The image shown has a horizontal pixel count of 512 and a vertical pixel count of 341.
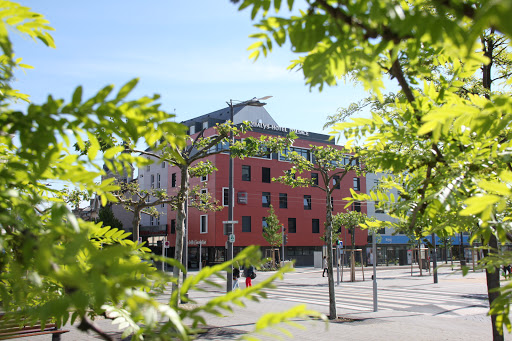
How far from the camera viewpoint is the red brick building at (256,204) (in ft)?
178

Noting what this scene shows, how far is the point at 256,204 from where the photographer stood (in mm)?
56875

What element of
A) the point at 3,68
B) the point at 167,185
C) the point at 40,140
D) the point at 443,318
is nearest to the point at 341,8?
the point at 40,140

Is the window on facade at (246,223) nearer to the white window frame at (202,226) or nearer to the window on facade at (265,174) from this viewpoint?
the white window frame at (202,226)

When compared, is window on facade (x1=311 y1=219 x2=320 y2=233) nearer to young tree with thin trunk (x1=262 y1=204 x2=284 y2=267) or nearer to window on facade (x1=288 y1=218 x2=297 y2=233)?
window on facade (x1=288 y1=218 x2=297 y2=233)

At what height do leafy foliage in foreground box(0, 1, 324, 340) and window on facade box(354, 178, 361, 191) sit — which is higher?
window on facade box(354, 178, 361, 191)

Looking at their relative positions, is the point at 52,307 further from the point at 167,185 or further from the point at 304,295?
the point at 167,185

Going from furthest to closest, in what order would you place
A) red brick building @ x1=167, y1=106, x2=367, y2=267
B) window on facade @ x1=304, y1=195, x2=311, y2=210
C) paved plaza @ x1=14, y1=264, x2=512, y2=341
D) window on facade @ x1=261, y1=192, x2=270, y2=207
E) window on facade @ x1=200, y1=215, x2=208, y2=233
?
1. window on facade @ x1=304, y1=195, x2=311, y2=210
2. window on facade @ x1=261, y1=192, x2=270, y2=207
3. window on facade @ x1=200, y1=215, x2=208, y2=233
4. red brick building @ x1=167, y1=106, x2=367, y2=267
5. paved plaza @ x1=14, y1=264, x2=512, y2=341

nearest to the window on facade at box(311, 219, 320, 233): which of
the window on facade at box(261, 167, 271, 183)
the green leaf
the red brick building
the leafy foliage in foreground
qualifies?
the red brick building

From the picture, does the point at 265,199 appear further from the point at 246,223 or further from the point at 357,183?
the point at 357,183

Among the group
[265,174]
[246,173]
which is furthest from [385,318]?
[265,174]

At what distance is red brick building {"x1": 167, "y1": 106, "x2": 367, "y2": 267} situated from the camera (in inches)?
2140

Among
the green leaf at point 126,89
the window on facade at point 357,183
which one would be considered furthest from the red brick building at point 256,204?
the green leaf at point 126,89

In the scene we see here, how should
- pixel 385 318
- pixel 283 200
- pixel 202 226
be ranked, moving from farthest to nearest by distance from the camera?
1. pixel 283 200
2. pixel 202 226
3. pixel 385 318

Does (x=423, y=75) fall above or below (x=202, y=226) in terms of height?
below
